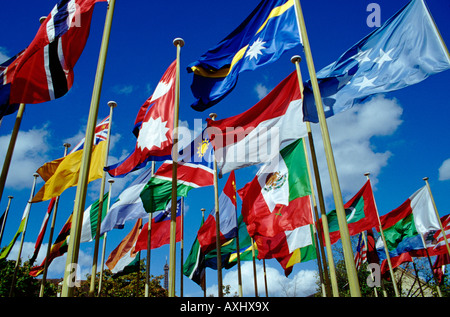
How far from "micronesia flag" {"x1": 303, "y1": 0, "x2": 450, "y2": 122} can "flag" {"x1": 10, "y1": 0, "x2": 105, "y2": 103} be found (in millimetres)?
5988

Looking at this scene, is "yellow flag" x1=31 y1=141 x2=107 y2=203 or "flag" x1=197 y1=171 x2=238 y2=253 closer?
"yellow flag" x1=31 y1=141 x2=107 y2=203

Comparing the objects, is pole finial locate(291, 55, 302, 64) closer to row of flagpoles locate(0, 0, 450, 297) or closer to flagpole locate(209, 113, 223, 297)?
row of flagpoles locate(0, 0, 450, 297)

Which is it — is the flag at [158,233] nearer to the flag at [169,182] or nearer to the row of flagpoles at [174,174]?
the flag at [169,182]

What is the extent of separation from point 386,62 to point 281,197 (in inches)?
218

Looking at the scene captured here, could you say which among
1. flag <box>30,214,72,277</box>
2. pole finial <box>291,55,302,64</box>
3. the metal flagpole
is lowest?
the metal flagpole

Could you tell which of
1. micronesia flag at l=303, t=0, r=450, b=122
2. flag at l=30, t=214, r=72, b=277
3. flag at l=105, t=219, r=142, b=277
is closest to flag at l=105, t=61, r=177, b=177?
micronesia flag at l=303, t=0, r=450, b=122

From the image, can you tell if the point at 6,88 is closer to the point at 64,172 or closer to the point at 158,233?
the point at 64,172

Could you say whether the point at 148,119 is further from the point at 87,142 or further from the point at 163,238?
the point at 163,238

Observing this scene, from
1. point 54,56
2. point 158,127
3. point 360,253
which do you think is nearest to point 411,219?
point 360,253

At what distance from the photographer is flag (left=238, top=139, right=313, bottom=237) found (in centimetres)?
1174

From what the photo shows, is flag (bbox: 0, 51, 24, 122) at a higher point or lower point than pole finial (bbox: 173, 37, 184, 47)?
lower

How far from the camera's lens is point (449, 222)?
20.8 meters

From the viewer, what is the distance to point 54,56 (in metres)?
8.44

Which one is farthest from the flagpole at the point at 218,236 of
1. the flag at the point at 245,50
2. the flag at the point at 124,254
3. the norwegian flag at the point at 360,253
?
the norwegian flag at the point at 360,253
